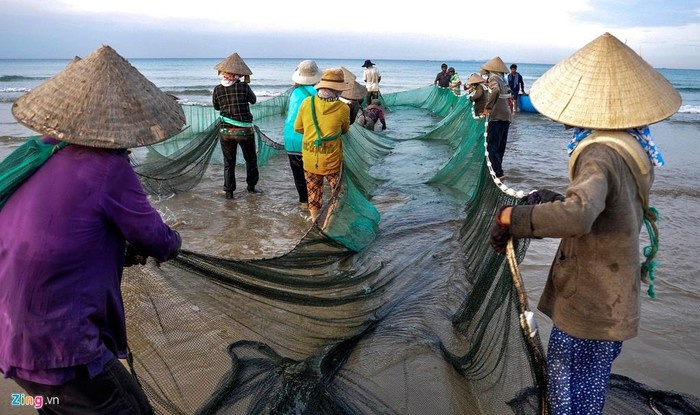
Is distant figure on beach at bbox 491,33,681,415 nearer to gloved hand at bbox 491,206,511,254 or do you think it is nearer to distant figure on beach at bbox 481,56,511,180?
gloved hand at bbox 491,206,511,254

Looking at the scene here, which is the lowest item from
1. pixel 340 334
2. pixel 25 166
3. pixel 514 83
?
pixel 340 334

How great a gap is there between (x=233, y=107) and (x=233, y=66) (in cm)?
50

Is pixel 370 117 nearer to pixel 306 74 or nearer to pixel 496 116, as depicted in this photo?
pixel 496 116

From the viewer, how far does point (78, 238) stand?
5.26ft

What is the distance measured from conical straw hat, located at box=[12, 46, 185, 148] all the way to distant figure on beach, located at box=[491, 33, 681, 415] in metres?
1.31

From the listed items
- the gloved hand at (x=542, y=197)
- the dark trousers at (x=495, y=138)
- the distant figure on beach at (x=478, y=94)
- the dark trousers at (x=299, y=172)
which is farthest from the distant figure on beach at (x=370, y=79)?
the gloved hand at (x=542, y=197)

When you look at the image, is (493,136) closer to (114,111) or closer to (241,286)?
(241,286)

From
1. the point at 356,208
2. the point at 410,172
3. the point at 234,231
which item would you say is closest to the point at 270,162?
the point at 410,172

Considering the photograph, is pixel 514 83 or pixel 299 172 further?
pixel 514 83

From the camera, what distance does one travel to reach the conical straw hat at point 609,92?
190 cm

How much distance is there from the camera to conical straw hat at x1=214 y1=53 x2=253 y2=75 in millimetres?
6199

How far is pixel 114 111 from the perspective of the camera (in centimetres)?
176

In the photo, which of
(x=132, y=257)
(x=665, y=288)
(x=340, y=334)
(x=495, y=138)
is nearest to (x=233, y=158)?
(x=495, y=138)

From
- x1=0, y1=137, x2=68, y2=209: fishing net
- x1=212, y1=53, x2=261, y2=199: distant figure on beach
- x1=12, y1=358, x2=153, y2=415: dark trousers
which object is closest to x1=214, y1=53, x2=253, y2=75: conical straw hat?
x1=212, y1=53, x2=261, y2=199: distant figure on beach
